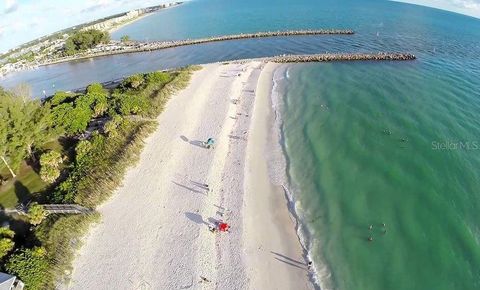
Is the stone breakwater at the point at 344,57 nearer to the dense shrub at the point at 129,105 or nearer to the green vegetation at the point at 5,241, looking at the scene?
the dense shrub at the point at 129,105

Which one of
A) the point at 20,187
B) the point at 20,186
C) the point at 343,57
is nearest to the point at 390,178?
the point at 20,187

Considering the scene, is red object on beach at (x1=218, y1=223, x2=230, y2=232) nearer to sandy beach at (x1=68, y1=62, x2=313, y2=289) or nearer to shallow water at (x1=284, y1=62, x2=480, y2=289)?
sandy beach at (x1=68, y1=62, x2=313, y2=289)

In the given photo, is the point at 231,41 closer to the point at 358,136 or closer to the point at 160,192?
the point at 358,136

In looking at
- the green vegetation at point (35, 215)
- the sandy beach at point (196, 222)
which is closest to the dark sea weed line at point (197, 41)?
the sandy beach at point (196, 222)

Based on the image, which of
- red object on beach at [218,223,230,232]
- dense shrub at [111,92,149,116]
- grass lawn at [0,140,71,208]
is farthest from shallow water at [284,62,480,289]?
grass lawn at [0,140,71,208]

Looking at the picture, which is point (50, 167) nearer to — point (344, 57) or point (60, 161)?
point (60, 161)

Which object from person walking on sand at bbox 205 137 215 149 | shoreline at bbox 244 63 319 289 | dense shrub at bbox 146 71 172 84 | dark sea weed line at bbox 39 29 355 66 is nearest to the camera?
shoreline at bbox 244 63 319 289

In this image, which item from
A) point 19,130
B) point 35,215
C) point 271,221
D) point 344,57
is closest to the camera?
point 271,221
